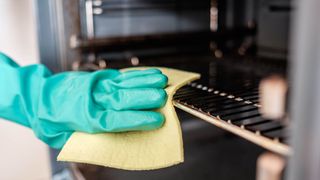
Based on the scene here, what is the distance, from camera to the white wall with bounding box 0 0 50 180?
0.92m

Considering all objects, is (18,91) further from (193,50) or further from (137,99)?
(193,50)

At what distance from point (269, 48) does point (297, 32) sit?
0.85 m

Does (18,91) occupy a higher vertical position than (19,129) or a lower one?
higher

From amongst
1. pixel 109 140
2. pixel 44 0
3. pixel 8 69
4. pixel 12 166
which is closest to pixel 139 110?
pixel 109 140

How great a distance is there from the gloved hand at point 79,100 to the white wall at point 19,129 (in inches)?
6.5

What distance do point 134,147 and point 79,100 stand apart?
130 mm

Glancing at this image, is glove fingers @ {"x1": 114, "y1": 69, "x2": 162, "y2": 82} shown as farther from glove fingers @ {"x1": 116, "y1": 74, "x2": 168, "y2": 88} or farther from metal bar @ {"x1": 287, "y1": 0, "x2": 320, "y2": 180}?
metal bar @ {"x1": 287, "y1": 0, "x2": 320, "y2": 180}

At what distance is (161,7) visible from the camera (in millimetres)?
1101

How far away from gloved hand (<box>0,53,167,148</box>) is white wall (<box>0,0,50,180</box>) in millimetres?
165

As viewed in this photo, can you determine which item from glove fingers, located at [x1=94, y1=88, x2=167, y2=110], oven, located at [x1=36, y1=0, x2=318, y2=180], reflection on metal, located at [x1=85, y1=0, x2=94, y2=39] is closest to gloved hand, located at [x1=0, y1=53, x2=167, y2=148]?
glove fingers, located at [x1=94, y1=88, x2=167, y2=110]

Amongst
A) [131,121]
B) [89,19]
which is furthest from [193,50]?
[131,121]

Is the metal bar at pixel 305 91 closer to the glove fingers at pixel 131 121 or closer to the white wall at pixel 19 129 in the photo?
the glove fingers at pixel 131 121

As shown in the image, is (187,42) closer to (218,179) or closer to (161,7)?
(161,7)

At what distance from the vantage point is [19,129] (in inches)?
39.1
